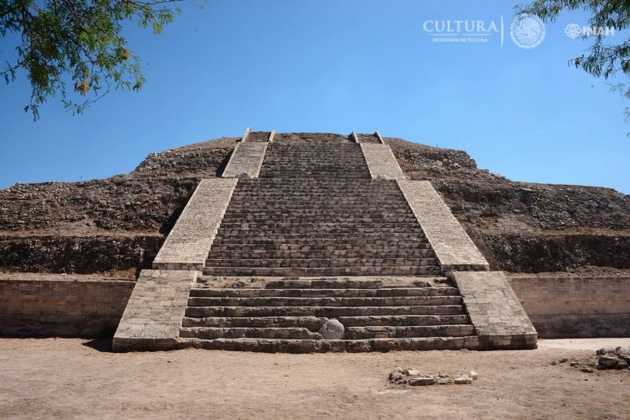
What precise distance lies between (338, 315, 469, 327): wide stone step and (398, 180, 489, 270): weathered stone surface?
1591mm

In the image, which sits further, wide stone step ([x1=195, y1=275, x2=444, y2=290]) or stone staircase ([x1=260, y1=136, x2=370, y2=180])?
stone staircase ([x1=260, y1=136, x2=370, y2=180])

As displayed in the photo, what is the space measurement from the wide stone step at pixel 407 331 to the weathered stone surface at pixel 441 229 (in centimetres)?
179

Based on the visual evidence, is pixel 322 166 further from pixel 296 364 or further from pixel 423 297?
pixel 296 364

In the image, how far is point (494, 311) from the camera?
8.27 meters

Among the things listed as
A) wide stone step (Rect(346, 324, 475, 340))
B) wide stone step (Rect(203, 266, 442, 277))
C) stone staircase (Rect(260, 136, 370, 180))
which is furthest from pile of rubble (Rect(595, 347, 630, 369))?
stone staircase (Rect(260, 136, 370, 180))

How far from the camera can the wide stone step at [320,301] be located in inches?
334

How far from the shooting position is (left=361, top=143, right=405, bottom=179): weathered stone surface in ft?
50.1

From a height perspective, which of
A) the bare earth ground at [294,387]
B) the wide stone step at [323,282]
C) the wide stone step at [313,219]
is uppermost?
the wide stone step at [313,219]

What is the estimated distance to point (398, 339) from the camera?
25.3 feet

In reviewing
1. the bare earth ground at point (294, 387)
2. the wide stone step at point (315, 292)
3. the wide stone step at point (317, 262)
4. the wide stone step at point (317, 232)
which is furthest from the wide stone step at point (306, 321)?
the wide stone step at point (317, 232)

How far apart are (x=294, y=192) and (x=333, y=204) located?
135cm

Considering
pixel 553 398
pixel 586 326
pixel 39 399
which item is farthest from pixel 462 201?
pixel 39 399

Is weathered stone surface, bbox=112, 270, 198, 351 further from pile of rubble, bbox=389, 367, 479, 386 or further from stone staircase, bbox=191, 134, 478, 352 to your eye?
pile of rubble, bbox=389, 367, 479, 386

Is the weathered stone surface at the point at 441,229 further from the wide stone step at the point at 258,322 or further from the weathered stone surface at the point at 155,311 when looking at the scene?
the weathered stone surface at the point at 155,311
